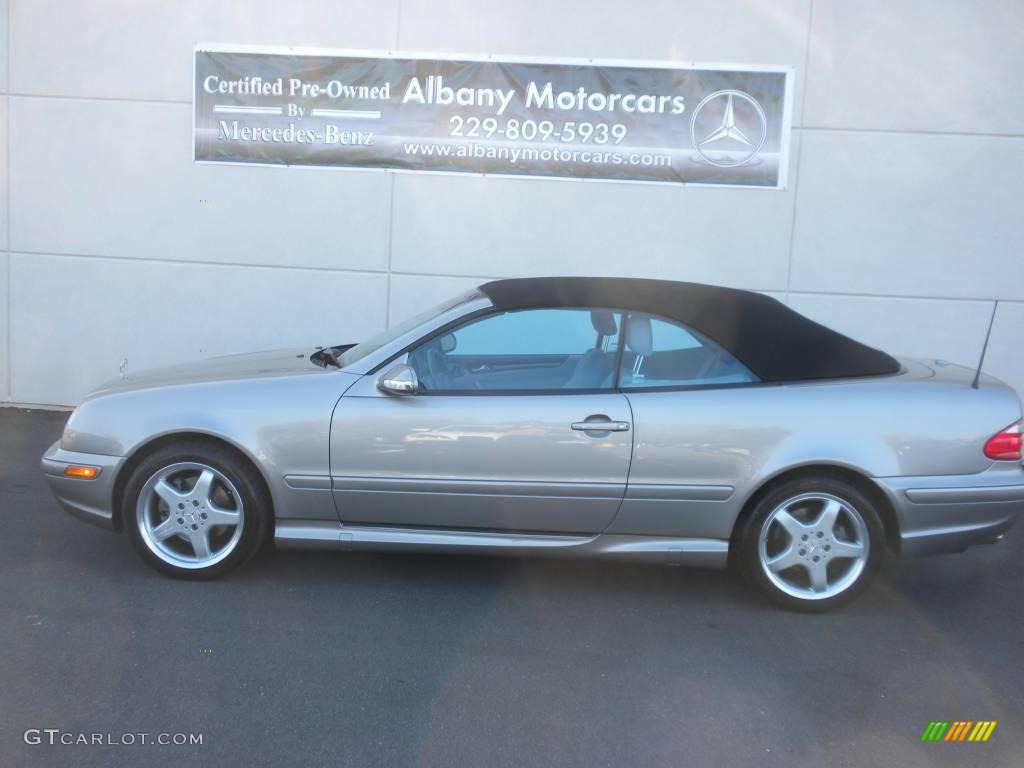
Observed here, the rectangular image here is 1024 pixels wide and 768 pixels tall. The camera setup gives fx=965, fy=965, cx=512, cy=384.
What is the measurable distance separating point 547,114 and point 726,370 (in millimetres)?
3976

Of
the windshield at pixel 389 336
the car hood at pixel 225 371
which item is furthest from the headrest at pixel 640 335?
the car hood at pixel 225 371

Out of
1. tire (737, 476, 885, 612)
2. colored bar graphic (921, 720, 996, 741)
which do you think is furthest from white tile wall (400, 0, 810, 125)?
colored bar graphic (921, 720, 996, 741)

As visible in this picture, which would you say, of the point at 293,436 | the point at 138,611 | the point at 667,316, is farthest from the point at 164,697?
the point at 667,316

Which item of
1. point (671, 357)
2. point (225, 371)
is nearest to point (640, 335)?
point (671, 357)

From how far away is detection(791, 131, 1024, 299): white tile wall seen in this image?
7.73 metres

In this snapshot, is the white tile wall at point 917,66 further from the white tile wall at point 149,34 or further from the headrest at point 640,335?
the headrest at point 640,335

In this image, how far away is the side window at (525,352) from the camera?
449cm

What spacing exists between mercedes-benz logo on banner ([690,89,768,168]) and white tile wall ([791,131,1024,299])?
430mm

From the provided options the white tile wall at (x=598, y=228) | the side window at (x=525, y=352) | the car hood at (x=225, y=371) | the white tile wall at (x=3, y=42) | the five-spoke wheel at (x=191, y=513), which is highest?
the white tile wall at (x=3, y=42)

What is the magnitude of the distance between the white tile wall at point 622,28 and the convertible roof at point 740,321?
141 inches

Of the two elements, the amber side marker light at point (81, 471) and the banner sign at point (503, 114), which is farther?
the banner sign at point (503, 114)

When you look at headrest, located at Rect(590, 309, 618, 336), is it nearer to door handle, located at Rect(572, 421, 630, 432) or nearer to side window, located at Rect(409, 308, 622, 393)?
side window, located at Rect(409, 308, 622, 393)

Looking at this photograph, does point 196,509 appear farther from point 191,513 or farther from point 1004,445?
point 1004,445

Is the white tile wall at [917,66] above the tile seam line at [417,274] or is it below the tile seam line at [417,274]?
above
